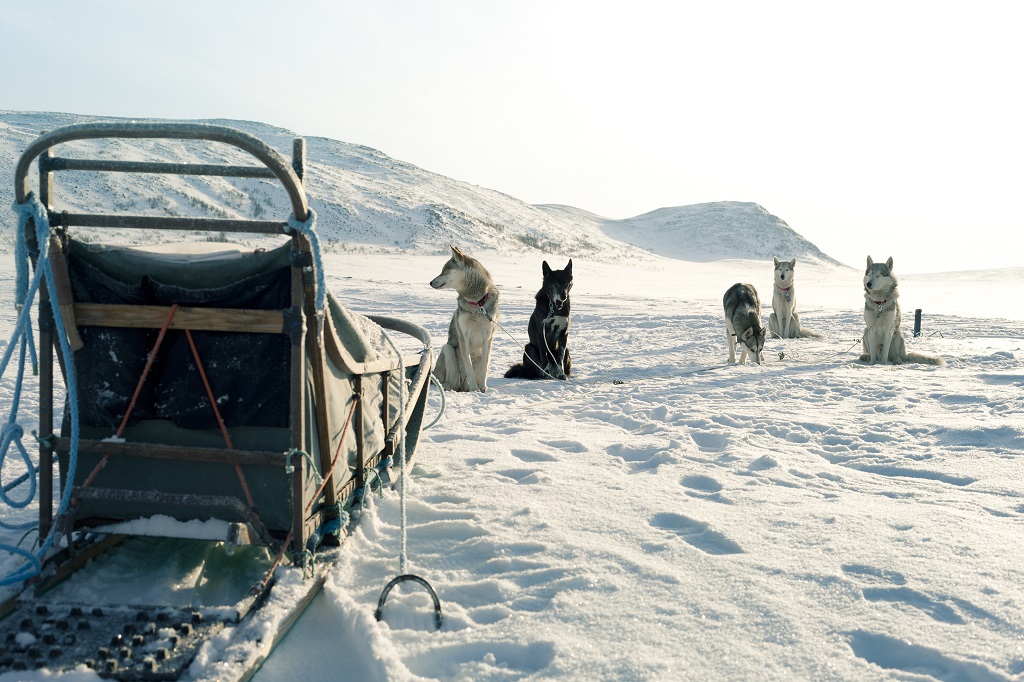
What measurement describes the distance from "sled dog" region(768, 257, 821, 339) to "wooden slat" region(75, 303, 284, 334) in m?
11.9

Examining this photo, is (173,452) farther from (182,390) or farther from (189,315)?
(189,315)

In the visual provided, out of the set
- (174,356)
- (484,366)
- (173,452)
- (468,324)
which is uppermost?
(174,356)

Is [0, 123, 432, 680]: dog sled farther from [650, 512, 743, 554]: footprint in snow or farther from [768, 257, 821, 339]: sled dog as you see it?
[768, 257, 821, 339]: sled dog

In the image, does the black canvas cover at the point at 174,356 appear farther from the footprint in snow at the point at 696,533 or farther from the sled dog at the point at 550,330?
the sled dog at the point at 550,330

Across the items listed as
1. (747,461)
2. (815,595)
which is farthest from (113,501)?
(747,461)

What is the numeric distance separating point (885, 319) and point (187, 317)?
→ 936cm

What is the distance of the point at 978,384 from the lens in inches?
287

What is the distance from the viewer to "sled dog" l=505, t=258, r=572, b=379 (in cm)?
880

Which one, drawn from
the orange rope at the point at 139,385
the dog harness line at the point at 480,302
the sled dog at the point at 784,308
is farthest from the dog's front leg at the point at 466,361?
the sled dog at the point at 784,308

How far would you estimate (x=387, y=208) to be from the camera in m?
51.5

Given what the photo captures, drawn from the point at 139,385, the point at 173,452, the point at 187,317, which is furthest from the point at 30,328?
the point at 173,452

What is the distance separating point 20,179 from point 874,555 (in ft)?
12.4

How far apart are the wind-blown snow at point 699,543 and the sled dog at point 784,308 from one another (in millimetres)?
5803

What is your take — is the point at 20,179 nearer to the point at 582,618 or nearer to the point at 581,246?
the point at 582,618
